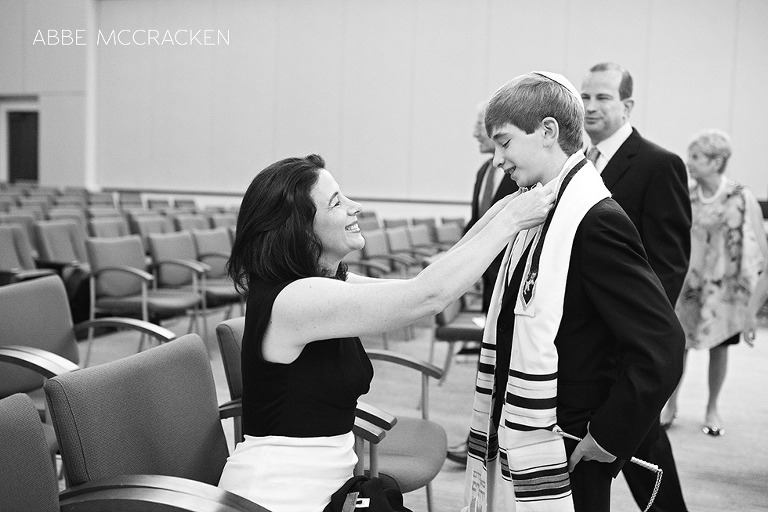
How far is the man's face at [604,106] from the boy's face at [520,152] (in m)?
1.14

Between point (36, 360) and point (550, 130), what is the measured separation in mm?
1776

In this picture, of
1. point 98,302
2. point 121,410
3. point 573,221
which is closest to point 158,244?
point 98,302

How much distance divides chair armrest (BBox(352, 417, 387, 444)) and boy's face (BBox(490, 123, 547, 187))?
0.82 meters

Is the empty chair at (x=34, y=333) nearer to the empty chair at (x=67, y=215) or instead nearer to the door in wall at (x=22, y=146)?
the empty chair at (x=67, y=215)

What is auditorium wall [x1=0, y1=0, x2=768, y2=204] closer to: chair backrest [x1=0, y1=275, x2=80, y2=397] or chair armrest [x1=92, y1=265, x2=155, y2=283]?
chair armrest [x1=92, y1=265, x2=155, y2=283]

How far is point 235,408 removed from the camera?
2027mm

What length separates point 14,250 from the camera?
15.8 feet

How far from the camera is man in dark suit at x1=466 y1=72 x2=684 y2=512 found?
1.45m

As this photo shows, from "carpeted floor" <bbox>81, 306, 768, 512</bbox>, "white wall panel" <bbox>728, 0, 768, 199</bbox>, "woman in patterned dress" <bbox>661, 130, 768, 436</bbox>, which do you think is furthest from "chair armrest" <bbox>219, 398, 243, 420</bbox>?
"white wall panel" <bbox>728, 0, 768, 199</bbox>

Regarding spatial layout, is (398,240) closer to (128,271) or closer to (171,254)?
(171,254)

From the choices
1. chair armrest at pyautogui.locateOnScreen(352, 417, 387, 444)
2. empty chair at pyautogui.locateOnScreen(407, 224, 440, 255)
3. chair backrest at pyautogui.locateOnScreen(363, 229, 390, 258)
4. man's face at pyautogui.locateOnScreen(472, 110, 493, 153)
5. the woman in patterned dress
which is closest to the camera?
chair armrest at pyautogui.locateOnScreen(352, 417, 387, 444)

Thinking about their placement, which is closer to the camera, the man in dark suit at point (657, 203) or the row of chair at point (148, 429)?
the row of chair at point (148, 429)

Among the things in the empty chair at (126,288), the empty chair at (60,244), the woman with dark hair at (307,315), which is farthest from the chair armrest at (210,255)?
the woman with dark hair at (307,315)

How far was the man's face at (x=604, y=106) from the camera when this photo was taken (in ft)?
8.62
